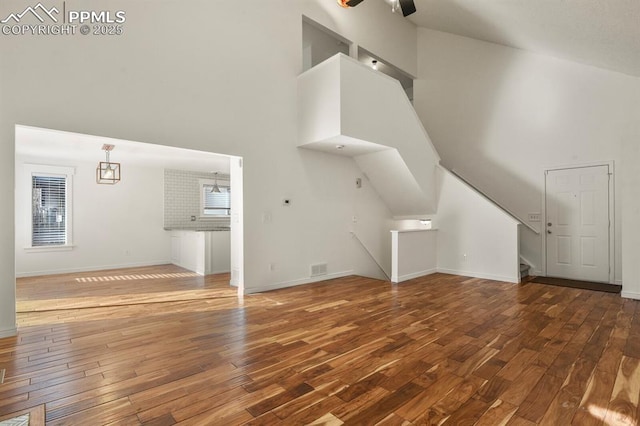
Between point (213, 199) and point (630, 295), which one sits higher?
point (213, 199)

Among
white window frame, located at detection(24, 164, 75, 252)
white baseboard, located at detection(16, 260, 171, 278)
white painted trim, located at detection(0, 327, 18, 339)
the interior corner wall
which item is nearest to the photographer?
white painted trim, located at detection(0, 327, 18, 339)

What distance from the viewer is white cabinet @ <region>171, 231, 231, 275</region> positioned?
652 centimetres

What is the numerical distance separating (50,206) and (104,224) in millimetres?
1067

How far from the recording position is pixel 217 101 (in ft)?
14.7

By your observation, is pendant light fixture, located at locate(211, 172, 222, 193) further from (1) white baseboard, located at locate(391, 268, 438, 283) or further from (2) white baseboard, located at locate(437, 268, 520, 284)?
(2) white baseboard, located at locate(437, 268, 520, 284)

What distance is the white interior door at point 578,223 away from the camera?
564 centimetres

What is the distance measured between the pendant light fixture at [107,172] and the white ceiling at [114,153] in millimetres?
134

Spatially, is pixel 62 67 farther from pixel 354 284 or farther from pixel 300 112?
pixel 354 284

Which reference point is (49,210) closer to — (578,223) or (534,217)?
(534,217)

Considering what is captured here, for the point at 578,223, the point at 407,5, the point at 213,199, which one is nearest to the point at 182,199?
the point at 213,199

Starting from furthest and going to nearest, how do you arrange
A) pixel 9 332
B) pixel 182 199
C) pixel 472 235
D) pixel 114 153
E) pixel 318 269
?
pixel 182 199 < pixel 114 153 < pixel 472 235 < pixel 318 269 < pixel 9 332

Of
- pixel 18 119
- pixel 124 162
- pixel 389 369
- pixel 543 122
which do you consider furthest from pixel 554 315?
pixel 124 162

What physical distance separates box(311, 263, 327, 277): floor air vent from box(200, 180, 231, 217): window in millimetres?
4735

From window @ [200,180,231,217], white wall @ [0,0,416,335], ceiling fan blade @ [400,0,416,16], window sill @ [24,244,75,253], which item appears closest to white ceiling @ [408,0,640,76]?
ceiling fan blade @ [400,0,416,16]
